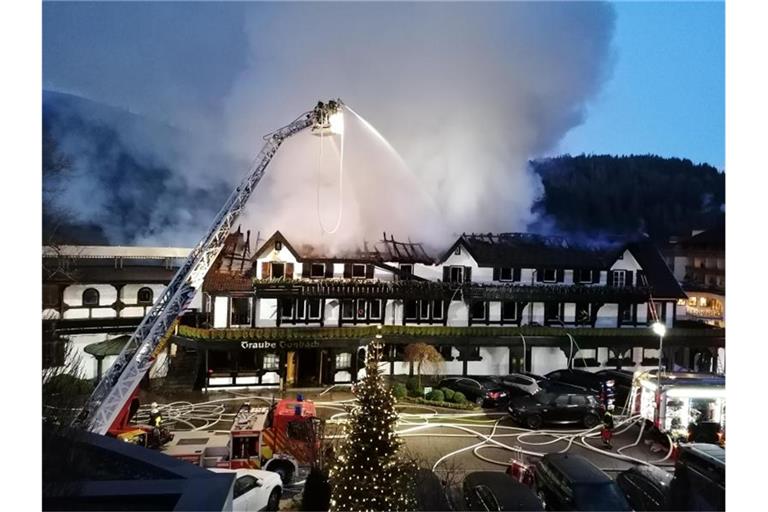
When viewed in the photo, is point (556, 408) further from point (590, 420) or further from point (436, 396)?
point (436, 396)

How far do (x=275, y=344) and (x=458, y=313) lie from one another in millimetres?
1925

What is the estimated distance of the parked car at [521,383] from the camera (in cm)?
533

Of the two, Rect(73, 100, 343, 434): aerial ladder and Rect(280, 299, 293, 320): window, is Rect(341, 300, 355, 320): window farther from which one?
Rect(73, 100, 343, 434): aerial ladder

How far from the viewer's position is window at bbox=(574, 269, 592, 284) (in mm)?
5418

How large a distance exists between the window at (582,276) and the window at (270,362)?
3278 mm

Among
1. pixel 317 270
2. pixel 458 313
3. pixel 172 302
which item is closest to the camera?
pixel 172 302

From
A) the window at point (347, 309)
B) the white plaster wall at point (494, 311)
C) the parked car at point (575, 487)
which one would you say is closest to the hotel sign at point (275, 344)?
the window at point (347, 309)

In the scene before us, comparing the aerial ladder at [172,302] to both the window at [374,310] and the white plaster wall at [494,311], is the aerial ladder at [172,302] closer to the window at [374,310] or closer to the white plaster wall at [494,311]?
the window at [374,310]

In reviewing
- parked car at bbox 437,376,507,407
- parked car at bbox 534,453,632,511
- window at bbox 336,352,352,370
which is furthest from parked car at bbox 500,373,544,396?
window at bbox 336,352,352,370

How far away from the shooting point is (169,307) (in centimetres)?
438

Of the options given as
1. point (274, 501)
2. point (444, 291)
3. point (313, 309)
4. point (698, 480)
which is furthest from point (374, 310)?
point (698, 480)

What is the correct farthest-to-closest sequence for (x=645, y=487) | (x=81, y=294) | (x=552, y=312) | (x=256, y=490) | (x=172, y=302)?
(x=552, y=312) → (x=81, y=294) → (x=172, y=302) → (x=645, y=487) → (x=256, y=490)

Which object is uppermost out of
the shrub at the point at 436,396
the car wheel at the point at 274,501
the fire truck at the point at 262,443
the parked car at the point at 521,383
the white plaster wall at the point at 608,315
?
the white plaster wall at the point at 608,315
